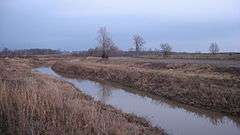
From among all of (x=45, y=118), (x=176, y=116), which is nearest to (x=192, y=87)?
(x=176, y=116)

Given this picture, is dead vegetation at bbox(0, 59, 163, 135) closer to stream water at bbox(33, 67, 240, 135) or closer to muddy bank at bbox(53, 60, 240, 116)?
stream water at bbox(33, 67, 240, 135)

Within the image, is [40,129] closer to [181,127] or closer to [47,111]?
[47,111]

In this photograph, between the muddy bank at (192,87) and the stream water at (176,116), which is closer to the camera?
the stream water at (176,116)

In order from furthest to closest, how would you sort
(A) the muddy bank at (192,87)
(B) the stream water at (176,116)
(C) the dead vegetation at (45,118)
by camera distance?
1. (A) the muddy bank at (192,87)
2. (B) the stream water at (176,116)
3. (C) the dead vegetation at (45,118)

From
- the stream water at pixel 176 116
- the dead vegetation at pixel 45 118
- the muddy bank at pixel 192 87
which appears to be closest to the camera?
the dead vegetation at pixel 45 118

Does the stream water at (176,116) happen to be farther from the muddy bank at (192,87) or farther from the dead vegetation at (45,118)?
the dead vegetation at (45,118)

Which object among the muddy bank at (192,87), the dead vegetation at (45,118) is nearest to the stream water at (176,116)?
the muddy bank at (192,87)

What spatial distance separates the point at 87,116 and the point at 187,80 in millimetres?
18603

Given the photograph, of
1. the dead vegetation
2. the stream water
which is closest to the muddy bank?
the stream water

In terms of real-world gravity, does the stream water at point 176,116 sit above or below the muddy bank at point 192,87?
below

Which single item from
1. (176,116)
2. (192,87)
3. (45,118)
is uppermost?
(45,118)

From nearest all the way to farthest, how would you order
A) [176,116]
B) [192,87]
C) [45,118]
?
[45,118], [176,116], [192,87]

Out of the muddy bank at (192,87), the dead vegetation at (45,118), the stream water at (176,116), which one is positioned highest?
the dead vegetation at (45,118)

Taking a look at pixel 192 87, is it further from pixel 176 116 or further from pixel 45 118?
pixel 45 118
